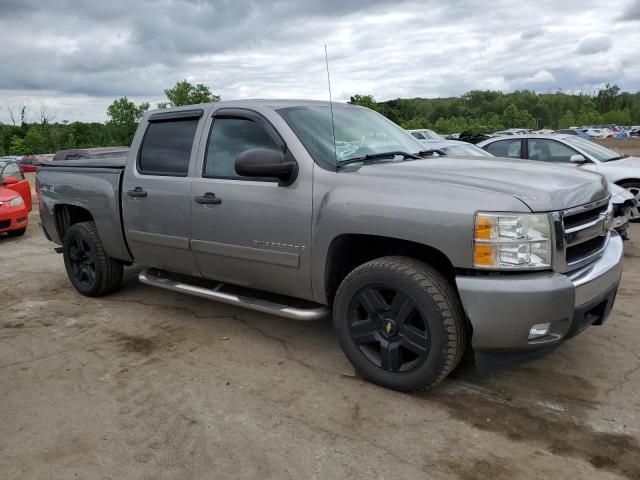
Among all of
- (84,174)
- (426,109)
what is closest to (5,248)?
(84,174)

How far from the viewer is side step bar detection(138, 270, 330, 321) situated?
12.2ft

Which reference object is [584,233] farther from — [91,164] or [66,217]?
[66,217]

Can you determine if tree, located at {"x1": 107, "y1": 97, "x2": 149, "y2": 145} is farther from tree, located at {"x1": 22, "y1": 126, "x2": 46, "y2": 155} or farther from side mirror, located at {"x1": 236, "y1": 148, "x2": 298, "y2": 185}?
side mirror, located at {"x1": 236, "y1": 148, "x2": 298, "y2": 185}

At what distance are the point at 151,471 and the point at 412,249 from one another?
1.92m

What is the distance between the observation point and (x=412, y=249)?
3436mm

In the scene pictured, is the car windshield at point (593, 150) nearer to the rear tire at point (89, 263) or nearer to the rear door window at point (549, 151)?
the rear door window at point (549, 151)

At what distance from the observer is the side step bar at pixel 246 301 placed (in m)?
3.71

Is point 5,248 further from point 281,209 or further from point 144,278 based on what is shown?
point 281,209

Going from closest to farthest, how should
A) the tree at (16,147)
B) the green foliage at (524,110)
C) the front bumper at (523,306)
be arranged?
1. the front bumper at (523,306)
2. the tree at (16,147)
3. the green foliage at (524,110)

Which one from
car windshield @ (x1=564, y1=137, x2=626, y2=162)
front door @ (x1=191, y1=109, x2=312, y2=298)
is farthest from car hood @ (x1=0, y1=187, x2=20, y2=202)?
car windshield @ (x1=564, y1=137, x2=626, y2=162)

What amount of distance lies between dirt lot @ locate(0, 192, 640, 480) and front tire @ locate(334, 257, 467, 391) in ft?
0.57

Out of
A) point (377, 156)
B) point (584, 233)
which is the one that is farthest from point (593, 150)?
point (584, 233)

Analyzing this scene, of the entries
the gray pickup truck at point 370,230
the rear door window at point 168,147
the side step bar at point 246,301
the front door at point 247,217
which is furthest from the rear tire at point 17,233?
the front door at point 247,217

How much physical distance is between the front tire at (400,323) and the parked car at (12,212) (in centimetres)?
810
